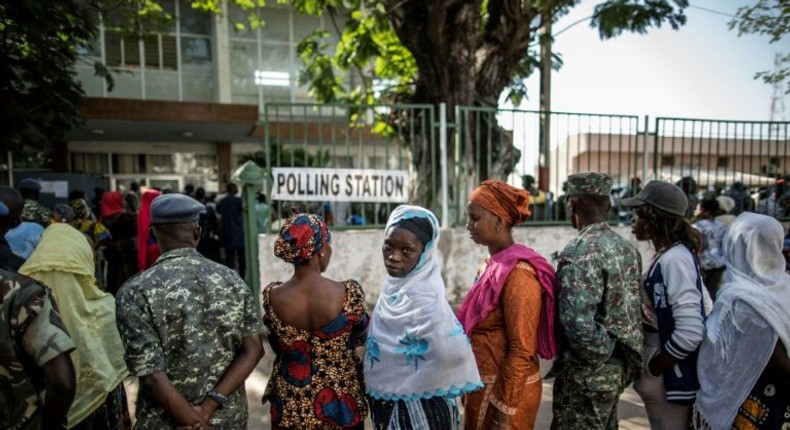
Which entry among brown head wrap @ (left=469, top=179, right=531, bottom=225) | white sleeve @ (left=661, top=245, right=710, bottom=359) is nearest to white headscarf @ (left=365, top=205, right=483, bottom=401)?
brown head wrap @ (left=469, top=179, right=531, bottom=225)

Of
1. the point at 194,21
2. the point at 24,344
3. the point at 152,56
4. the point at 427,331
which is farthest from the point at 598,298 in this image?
the point at 194,21

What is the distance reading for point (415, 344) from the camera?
1.82m

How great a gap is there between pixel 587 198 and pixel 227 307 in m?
1.63

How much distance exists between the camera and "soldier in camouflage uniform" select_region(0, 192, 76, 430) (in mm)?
1586

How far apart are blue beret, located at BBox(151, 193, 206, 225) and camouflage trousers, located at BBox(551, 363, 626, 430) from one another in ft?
5.72

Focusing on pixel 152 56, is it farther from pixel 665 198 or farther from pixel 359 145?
pixel 665 198

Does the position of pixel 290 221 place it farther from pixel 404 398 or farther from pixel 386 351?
pixel 404 398

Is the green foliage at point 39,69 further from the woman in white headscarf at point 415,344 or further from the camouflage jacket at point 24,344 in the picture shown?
the woman in white headscarf at point 415,344

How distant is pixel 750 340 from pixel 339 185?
3922 mm

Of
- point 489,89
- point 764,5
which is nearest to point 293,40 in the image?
point 489,89

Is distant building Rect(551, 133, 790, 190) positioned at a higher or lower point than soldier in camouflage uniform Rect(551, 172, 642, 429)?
higher

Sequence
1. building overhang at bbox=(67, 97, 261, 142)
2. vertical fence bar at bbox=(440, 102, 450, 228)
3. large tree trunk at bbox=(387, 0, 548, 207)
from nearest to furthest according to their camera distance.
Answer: vertical fence bar at bbox=(440, 102, 450, 228), large tree trunk at bbox=(387, 0, 548, 207), building overhang at bbox=(67, 97, 261, 142)

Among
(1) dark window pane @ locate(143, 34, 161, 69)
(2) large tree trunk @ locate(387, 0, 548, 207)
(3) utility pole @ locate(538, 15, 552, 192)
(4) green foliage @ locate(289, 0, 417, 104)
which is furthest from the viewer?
(1) dark window pane @ locate(143, 34, 161, 69)

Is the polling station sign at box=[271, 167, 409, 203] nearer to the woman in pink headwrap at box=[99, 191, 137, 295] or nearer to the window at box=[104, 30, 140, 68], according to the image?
the woman in pink headwrap at box=[99, 191, 137, 295]
